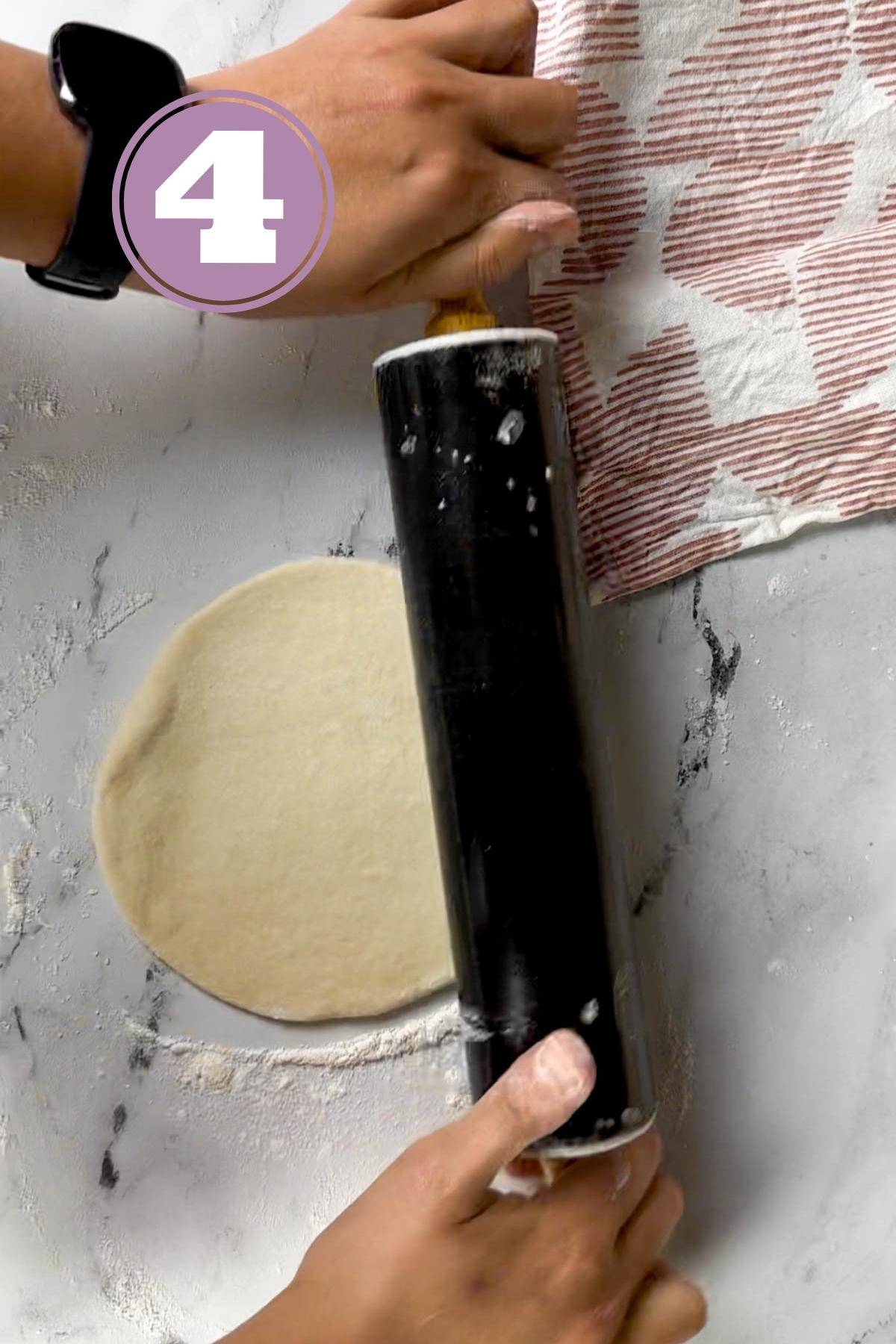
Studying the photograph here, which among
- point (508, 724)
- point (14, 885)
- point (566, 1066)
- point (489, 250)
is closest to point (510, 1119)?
point (566, 1066)

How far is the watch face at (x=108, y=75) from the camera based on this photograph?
0.85 metres

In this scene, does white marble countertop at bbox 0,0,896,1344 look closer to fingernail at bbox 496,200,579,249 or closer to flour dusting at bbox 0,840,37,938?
flour dusting at bbox 0,840,37,938

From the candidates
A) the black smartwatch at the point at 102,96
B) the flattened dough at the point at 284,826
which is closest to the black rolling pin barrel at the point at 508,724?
the flattened dough at the point at 284,826

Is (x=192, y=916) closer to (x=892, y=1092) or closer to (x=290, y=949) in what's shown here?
(x=290, y=949)

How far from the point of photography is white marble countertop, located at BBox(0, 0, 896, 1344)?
1.04 metres

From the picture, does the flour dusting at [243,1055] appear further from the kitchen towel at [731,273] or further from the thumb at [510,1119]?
the kitchen towel at [731,273]

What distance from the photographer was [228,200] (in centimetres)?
94

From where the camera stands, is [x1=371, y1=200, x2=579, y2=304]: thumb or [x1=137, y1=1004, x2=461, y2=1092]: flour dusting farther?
[x1=137, y1=1004, x2=461, y2=1092]: flour dusting

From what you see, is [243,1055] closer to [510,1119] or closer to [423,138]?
[510,1119]

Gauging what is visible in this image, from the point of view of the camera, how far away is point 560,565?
867 millimetres

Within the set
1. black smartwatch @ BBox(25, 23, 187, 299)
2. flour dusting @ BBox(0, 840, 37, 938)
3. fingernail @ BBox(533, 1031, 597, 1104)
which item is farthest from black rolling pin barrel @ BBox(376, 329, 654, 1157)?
flour dusting @ BBox(0, 840, 37, 938)

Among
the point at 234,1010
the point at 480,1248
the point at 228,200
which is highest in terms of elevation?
the point at 228,200

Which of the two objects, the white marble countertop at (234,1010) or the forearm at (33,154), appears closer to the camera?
the forearm at (33,154)

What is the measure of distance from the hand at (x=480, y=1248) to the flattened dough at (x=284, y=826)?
0.64 feet
